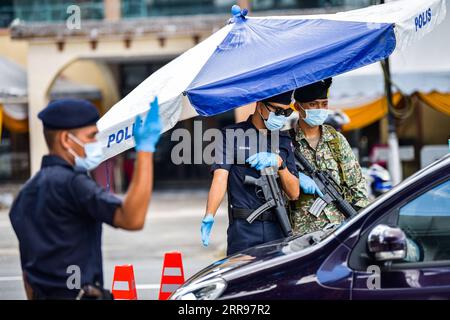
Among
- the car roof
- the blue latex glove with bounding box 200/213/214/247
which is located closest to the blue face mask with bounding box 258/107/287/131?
the blue latex glove with bounding box 200/213/214/247

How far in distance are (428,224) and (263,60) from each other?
192 cm

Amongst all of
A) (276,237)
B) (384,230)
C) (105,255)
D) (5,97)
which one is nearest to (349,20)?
(276,237)

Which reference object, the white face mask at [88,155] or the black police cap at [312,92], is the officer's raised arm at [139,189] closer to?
the white face mask at [88,155]

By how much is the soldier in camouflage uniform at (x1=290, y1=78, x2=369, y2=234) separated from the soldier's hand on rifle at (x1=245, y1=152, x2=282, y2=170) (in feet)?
1.35

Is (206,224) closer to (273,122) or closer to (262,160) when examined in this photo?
(262,160)

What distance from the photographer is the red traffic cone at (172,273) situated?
630 cm

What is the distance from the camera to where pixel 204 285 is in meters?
4.17

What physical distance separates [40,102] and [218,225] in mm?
7040

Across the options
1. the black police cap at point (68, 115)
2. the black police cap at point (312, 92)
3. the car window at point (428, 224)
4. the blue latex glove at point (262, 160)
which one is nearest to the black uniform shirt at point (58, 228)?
the black police cap at point (68, 115)

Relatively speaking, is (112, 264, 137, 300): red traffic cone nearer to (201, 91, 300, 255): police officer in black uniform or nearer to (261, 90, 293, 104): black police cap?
(201, 91, 300, 255): police officer in black uniform
